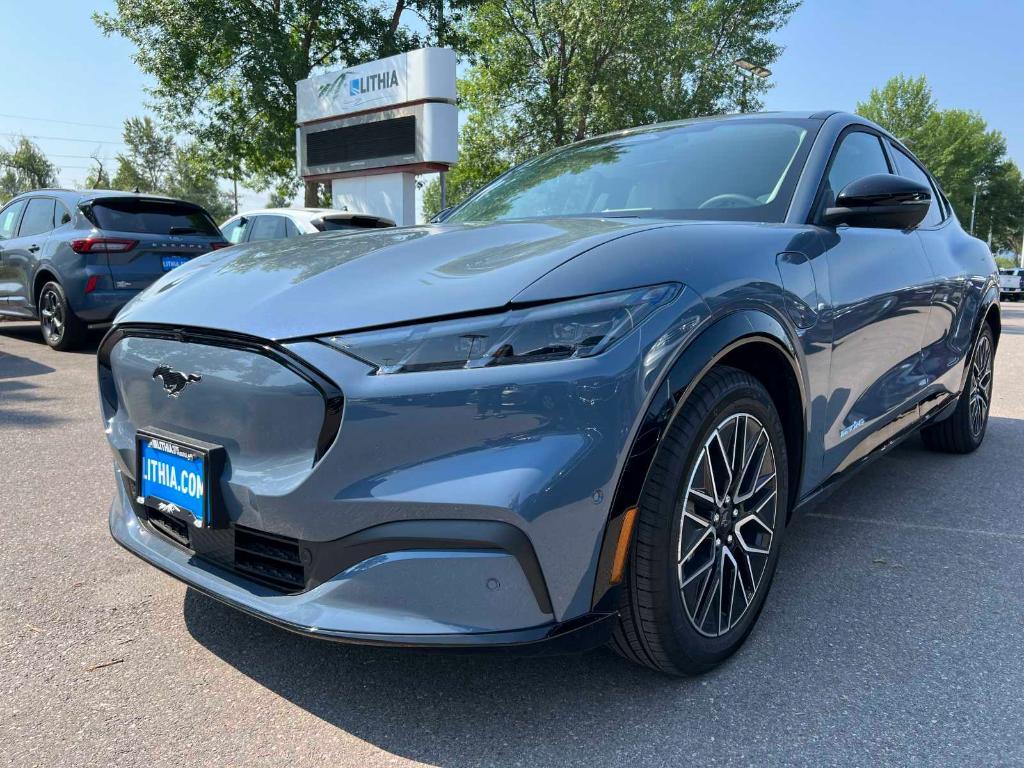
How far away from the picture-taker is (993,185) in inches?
2222

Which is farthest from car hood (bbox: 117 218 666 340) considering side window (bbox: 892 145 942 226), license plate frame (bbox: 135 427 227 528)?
side window (bbox: 892 145 942 226)

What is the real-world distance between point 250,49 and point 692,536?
17.0m

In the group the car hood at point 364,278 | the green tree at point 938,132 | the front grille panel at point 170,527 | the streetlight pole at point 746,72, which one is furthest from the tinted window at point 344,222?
the green tree at point 938,132

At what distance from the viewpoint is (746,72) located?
78.8 feet

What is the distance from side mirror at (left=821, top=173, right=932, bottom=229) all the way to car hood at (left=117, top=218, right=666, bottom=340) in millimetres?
789

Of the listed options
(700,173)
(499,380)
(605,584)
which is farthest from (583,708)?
(700,173)

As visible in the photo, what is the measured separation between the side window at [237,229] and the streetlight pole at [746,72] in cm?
1816

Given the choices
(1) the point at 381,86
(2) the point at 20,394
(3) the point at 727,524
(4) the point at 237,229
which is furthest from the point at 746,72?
(3) the point at 727,524

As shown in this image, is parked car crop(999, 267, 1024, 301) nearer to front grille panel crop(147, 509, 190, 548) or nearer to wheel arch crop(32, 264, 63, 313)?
wheel arch crop(32, 264, 63, 313)

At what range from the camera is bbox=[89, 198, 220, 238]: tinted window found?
285 inches

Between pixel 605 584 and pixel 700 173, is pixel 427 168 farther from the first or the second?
pixel 605 584

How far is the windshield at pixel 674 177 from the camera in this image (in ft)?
8.11

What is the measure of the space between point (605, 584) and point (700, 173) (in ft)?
5.30

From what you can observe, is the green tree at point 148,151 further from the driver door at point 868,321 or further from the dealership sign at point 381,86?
the driver door at point 868,321
